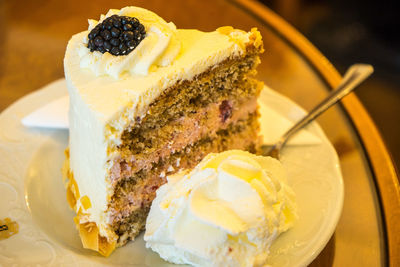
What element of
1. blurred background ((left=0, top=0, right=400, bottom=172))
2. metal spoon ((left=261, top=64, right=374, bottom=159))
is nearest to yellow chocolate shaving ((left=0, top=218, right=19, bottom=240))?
blurred background ((left=0, top=0, right=400, bottom=172))

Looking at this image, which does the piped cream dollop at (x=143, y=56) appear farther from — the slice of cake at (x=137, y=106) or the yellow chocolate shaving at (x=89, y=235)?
the yellow chocolate shaving at (x=89, y=235)

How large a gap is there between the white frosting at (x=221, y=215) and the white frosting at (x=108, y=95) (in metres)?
0.23

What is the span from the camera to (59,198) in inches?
65.4

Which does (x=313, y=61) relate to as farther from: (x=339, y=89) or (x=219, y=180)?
(x=219, y=180)

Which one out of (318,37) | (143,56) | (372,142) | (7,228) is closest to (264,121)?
(372,142)

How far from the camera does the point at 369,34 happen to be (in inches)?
136

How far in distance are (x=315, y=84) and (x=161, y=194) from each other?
1.14 metres

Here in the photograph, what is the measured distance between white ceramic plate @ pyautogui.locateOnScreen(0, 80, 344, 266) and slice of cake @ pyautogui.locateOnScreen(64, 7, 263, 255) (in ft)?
0.25

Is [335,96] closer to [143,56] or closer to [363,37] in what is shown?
[143,56]

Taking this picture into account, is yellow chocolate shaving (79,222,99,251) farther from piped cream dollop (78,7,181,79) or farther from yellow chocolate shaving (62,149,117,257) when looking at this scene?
piped cream dollop (78,7,181,79)

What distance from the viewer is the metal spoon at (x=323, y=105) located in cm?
185

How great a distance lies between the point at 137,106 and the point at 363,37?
106 inches

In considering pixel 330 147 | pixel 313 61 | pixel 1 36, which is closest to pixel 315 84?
pixel 313 61

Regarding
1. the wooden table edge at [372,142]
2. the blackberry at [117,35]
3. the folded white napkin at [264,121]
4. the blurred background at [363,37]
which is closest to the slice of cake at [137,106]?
the blackberry at [117,35]
